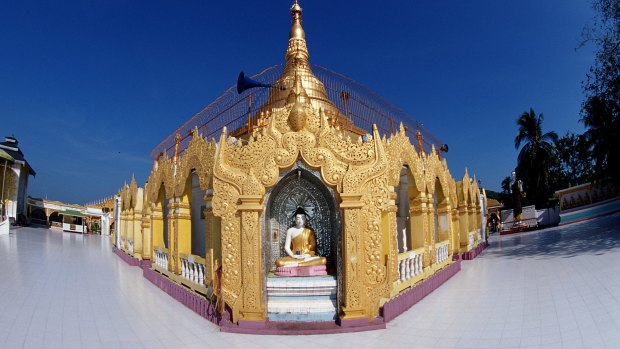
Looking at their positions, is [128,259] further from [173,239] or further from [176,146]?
[173,239]

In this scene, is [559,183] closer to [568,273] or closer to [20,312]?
[568,273]

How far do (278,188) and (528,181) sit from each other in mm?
32099

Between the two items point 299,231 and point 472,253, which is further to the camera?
point 472,253

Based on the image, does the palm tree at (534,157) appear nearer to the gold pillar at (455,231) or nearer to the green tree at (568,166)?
the green tree at (568,166)

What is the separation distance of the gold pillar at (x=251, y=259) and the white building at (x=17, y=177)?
39.1 meters

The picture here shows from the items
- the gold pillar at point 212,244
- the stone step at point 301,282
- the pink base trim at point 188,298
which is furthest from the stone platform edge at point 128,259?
the stone step at point 301,282

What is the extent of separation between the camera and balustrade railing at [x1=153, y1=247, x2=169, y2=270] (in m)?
10.7

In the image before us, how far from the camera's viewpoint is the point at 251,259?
265 inches

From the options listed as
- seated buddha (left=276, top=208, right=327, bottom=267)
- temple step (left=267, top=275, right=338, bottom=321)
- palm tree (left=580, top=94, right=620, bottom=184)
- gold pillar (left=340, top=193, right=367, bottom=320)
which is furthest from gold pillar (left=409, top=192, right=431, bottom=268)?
palm tree (left=580, top=94, right=620, bottom=184)

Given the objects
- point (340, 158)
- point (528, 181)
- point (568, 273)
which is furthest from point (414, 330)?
point (528, 181)

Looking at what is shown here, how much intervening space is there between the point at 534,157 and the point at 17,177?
49250 millimetres

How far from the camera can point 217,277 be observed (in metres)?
6.98

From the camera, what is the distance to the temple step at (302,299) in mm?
6625

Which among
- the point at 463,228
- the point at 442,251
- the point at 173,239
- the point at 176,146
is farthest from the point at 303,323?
the point at 463,228
